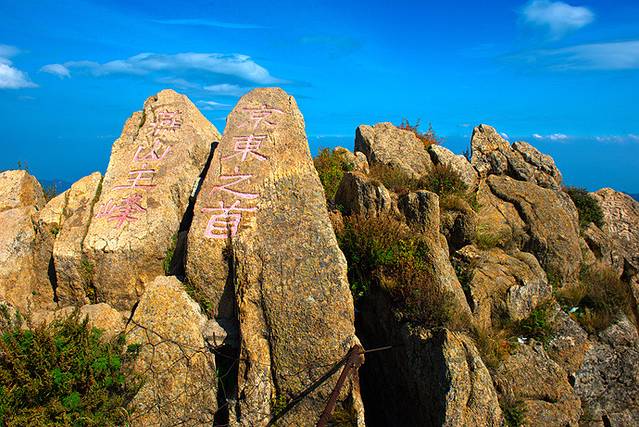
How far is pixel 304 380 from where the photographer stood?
835 cm

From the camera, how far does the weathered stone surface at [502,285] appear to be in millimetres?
10961

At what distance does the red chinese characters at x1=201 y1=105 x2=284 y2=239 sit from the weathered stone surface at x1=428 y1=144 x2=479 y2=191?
7142 millimetres

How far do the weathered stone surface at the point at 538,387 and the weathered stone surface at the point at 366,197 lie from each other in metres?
4.69

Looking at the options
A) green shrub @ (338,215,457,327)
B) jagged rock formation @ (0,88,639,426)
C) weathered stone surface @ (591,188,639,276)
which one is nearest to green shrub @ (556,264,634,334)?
jagged rock formation @ (0,88,639,426)

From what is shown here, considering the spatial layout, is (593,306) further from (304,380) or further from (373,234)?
(304,380)

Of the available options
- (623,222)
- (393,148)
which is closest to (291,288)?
(393,148)

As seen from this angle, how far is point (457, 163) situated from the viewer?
16.9m

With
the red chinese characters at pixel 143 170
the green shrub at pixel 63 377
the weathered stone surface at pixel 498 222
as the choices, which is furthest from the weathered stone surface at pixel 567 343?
the red chinese characters at pixel 143 170

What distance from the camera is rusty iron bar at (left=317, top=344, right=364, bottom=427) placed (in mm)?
7322

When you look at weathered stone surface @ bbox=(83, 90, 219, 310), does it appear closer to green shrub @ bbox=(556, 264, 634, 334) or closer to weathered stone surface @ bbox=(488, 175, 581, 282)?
weathered stone surface @ bbox=(488, 175, 581, 282)

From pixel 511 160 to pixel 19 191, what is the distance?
17.0 metres

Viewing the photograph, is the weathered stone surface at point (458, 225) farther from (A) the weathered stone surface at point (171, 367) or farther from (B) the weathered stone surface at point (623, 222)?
(B) the weathered stone surface at point (623, 222)

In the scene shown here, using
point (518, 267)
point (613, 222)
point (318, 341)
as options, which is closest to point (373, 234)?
point (318, 341)

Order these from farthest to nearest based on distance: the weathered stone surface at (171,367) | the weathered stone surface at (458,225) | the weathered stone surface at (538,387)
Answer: the weathered stone surface at (458,225) < the weathered stone surface at (538,387) < the weathered stone surface at (171,367)
